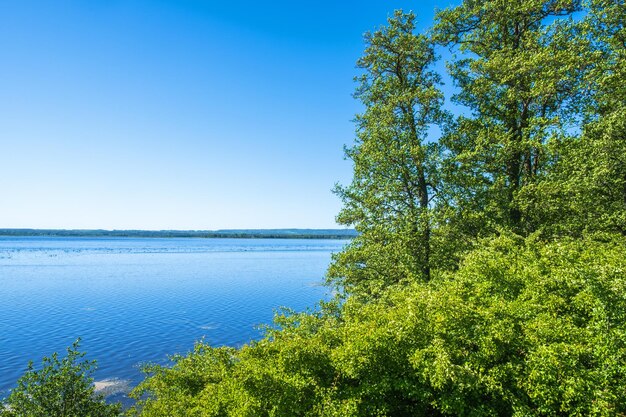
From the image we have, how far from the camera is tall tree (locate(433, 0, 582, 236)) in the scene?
2222 cm

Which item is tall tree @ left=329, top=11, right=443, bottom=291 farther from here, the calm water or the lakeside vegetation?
the calm water

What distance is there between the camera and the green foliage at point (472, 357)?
10.3 m

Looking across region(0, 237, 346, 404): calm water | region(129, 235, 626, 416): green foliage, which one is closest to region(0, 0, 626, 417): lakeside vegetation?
region(129, 235, 626, 416): green foliage

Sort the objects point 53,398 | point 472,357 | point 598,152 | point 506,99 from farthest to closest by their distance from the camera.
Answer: point 506,99, point 598,152, point 53,398, point 472,357

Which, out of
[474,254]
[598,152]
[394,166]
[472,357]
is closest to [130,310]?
[394,166]

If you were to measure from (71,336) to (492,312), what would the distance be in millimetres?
44196

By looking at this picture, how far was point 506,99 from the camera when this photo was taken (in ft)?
80.6

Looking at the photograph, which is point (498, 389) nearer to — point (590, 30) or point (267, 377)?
point (267, 377)

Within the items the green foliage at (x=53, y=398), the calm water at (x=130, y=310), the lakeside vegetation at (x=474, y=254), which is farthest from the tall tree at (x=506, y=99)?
the calm water at (x=130, y=310)

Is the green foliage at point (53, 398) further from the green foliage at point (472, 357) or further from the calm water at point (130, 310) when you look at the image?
the calm water at point (130, 310)

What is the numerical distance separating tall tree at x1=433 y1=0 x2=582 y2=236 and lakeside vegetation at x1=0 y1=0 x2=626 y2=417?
0.13 m

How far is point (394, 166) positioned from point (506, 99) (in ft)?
28.2

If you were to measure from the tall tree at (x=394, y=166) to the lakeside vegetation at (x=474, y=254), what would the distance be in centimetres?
14

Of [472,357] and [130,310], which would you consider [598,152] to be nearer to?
[472,357]
